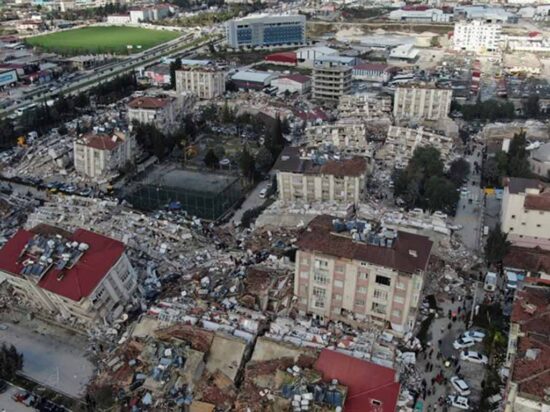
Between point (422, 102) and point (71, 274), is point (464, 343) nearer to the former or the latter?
point (71, 274)

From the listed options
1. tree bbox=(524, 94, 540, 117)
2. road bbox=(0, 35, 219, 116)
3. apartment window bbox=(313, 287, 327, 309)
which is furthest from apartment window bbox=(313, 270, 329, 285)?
road bbox=(0, 35, 219, 116)

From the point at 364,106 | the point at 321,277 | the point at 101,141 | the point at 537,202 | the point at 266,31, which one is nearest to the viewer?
the point at 321,277

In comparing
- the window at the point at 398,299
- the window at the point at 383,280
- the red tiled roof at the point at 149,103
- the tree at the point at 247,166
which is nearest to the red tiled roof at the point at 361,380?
the window at the point at 398,299

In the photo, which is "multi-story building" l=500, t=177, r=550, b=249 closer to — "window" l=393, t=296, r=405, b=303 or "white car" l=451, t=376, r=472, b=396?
"window" l=393, t=296, r=405, b=303

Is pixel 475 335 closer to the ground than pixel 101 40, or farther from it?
closer to the ground

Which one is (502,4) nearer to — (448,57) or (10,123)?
(448,57)

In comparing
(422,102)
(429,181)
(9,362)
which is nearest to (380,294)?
(429,181)

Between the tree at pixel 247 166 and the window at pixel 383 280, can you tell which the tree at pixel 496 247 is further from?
→ the tree at pixel 247 166
